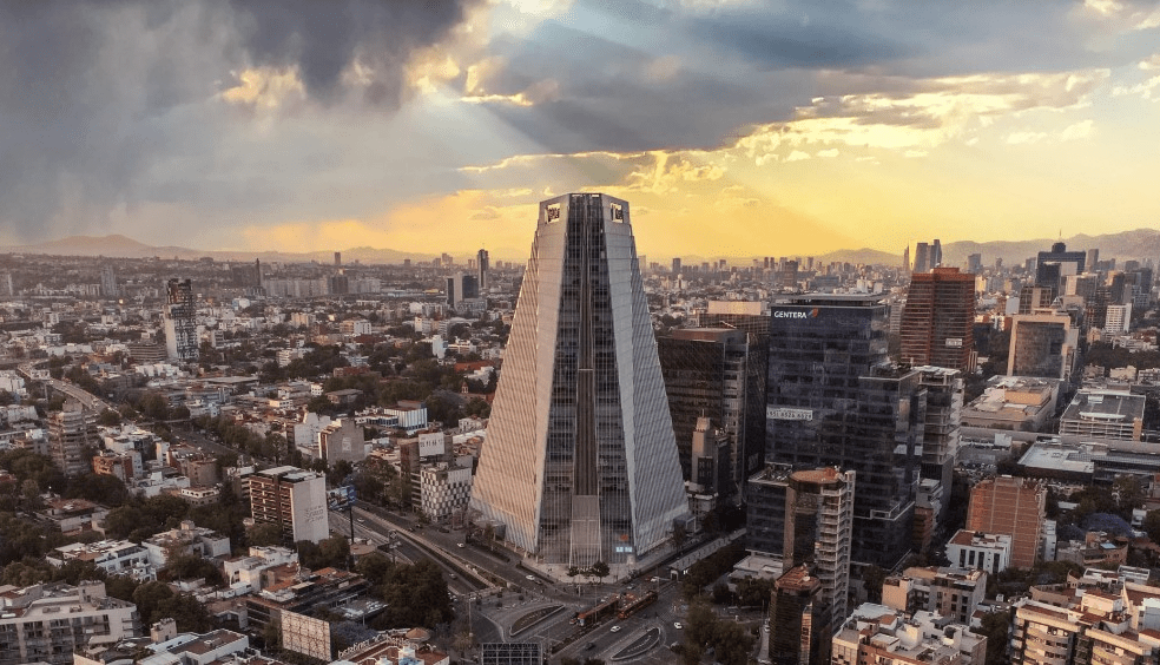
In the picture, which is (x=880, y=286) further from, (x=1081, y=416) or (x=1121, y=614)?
(x=1121, y=614)

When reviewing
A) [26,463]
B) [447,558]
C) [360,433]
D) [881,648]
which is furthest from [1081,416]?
[26,463]

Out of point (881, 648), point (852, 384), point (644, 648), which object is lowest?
point (644, 648)

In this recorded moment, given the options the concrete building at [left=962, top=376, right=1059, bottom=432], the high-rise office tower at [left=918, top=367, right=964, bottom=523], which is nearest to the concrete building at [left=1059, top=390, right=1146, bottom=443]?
the concrete building at [left=962, top=376, right=1059, bottom=432]

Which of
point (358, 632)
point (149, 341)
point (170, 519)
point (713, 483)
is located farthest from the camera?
point (149, 341)

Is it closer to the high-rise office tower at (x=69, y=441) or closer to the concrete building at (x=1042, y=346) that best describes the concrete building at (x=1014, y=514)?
the concrete building at (x=1042, y=346)

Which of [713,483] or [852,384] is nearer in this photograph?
[852,384]

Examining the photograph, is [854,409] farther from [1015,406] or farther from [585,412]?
[1015,406]

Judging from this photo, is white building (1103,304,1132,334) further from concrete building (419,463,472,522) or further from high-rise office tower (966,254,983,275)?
concrete building (419,463,472,522)
